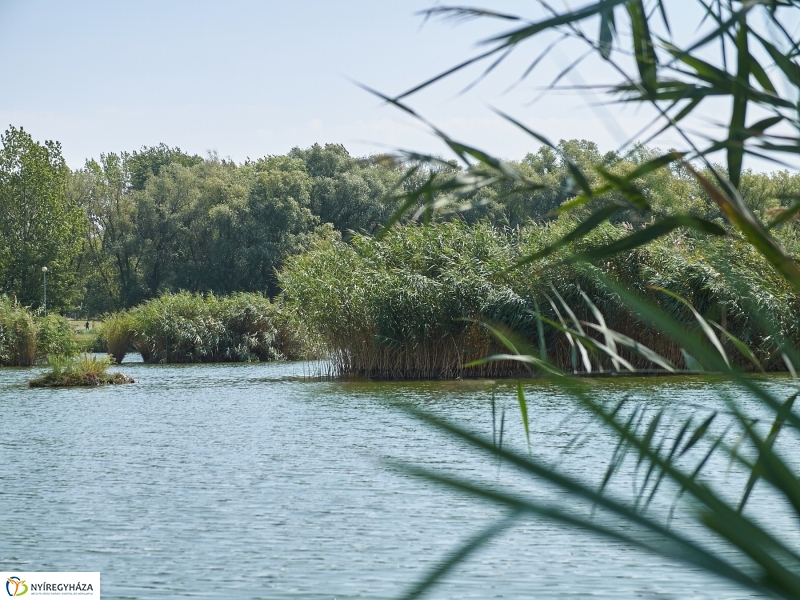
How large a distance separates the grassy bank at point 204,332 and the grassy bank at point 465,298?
13138mm

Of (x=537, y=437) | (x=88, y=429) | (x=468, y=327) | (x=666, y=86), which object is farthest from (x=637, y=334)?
(x=666, y=86)

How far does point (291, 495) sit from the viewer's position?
883cm

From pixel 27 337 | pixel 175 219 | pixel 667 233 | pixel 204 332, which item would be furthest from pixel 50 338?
pixel 667 233

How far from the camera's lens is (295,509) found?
26.9ft

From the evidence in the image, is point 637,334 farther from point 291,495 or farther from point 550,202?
point 550,202

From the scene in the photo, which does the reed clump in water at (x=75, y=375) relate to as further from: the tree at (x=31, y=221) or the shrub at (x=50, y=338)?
the tree at (x=31, y=221)

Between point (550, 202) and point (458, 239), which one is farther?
point (550, 202)

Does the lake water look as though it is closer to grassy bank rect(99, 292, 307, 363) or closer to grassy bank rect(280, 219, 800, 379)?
grassy bank rect(280, 219, 800, 379)

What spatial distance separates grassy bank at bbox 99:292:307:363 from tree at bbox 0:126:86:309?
20.3 metres

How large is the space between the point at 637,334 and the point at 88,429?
11.0 m

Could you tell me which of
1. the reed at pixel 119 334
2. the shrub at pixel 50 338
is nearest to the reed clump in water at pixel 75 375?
the reed at pixel 119 334

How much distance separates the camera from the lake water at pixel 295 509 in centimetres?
598

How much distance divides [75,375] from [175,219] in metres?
36.2

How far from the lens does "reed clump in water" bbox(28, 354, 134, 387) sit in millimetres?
22609
